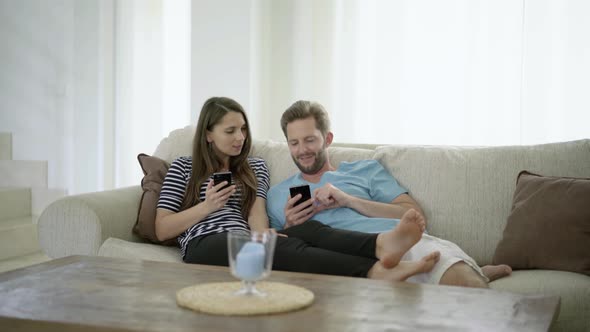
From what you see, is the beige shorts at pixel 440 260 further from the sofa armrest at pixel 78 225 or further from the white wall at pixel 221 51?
the white wall at pixel 221 51

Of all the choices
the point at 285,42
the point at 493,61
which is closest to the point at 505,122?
the point at 493,61

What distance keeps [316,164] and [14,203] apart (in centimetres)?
301

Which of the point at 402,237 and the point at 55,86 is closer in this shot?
the point at 402,237

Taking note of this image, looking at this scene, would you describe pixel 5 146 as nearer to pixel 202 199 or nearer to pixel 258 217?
pixel 202 199

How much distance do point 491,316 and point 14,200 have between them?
4.26 metres

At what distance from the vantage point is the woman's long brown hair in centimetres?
289

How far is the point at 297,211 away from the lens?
270 cm

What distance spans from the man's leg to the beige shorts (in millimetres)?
13

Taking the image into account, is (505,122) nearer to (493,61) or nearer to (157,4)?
(493,61)

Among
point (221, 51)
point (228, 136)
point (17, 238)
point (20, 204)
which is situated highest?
point (221, 51)

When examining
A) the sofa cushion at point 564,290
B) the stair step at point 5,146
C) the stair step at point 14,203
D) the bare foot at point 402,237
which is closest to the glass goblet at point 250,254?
the bare foot at point 402,237

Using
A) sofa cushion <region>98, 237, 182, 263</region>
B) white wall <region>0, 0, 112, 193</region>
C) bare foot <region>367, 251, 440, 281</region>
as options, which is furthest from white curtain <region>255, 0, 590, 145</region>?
bare foot <region>367, 251, 440, 281</region>

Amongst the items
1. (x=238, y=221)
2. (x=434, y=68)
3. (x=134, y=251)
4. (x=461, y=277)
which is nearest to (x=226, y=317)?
(x=461, y=277)

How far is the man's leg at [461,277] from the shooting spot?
2178 millimetres
